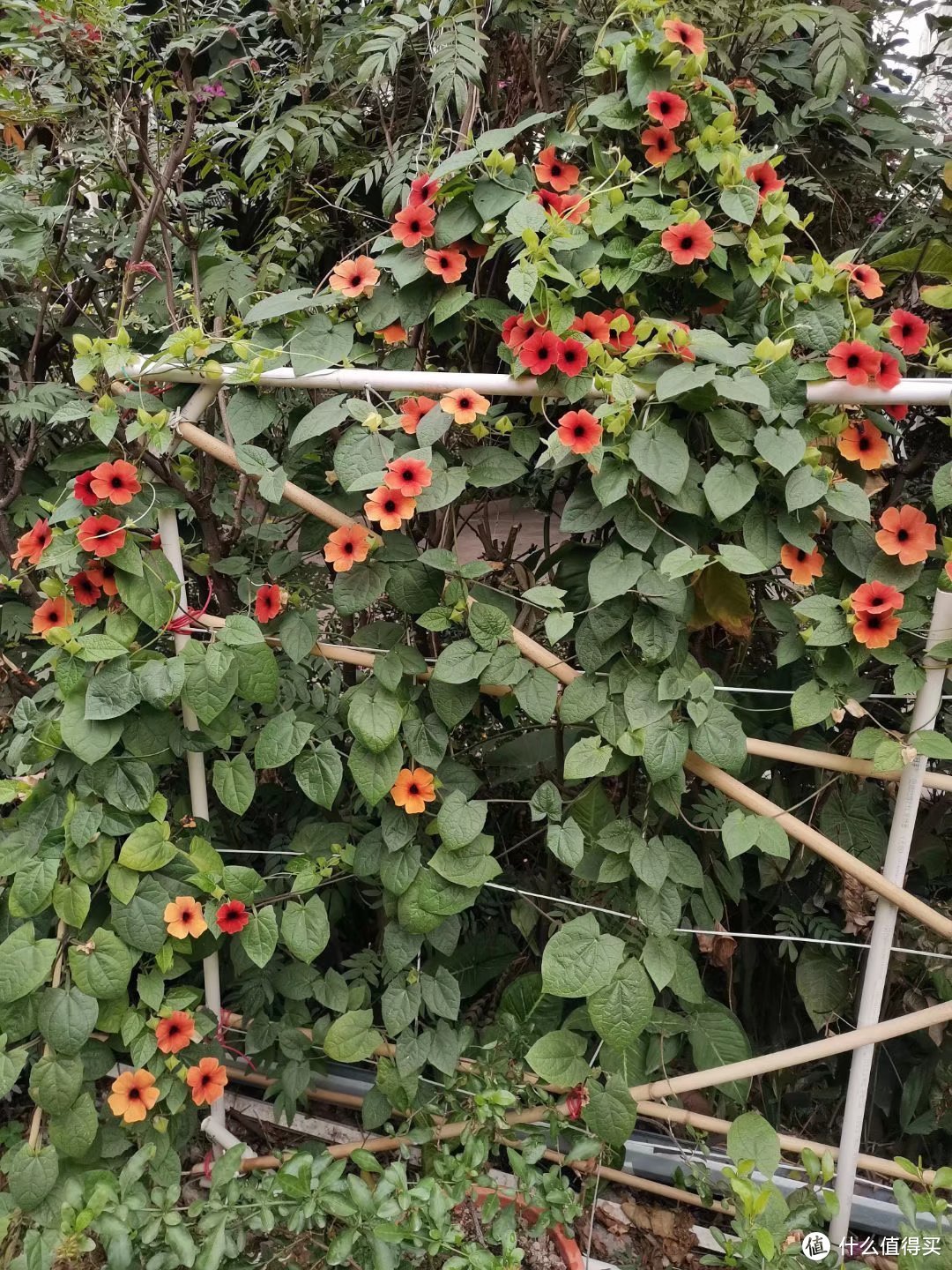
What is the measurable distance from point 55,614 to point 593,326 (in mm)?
846

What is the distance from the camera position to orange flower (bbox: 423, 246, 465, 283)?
1153 millimetres

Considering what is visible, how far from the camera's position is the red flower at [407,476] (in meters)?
1.13

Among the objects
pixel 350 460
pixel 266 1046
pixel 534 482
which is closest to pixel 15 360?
pixel 350 460

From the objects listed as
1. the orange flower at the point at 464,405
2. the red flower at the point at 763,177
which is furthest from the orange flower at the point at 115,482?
the red flower at the point at 763,177

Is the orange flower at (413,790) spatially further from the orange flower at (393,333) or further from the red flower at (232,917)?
the orange flower at (393,333)

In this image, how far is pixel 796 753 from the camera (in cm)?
127

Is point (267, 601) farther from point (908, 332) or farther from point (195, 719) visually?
point (908, 332)

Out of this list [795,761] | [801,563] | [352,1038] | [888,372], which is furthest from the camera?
[352,1038]

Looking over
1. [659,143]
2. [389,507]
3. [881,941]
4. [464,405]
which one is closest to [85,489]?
[389,507]

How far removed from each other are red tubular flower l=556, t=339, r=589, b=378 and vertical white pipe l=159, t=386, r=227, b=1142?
508mm

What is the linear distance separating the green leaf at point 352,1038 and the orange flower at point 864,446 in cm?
109

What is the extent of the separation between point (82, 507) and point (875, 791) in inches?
52.8

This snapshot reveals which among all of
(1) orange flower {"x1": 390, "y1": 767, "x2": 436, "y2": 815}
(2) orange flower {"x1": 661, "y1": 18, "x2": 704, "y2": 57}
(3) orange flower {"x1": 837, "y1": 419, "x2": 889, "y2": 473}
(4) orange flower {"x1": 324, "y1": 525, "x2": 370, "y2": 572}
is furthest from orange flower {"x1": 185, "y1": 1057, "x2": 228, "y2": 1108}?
(2) orange flower {"x1": 661, "y1": 18, "x2": 704, "y2": 57}

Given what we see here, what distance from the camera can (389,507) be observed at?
1.15 meters
